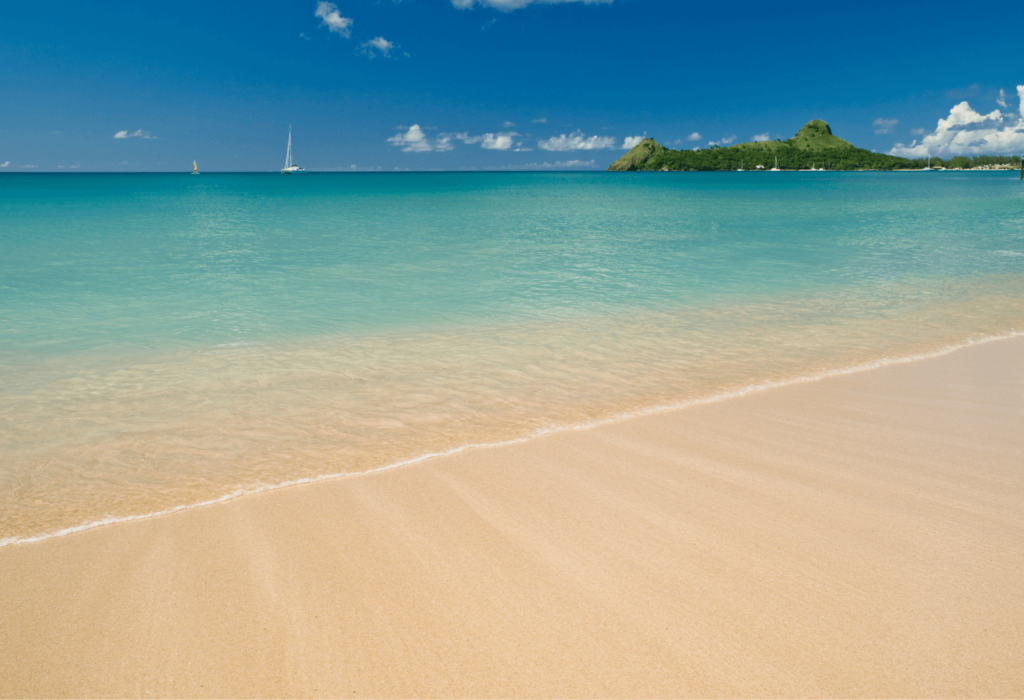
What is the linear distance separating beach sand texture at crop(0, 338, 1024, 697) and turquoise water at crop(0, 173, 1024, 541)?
84 centimetres

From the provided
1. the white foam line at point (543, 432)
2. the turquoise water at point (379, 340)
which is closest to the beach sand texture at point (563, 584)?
the white foam line at point (543, 432)

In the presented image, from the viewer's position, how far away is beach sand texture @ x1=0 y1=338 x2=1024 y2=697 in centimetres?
251

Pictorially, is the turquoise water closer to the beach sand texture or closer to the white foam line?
the white foam line

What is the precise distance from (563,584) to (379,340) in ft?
20.9

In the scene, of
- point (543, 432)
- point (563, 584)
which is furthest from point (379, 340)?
point (563, 584)

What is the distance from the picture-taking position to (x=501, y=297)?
12203 millimetres

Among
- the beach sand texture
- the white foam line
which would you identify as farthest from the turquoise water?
the beach sand texture

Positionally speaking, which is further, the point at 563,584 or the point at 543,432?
the point at 543,432

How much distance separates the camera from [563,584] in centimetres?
306

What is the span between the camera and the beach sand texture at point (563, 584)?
2.51 m

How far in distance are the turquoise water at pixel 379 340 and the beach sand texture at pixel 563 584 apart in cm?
A: 84

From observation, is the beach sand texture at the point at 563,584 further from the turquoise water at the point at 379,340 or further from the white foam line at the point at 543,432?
the turquoise water at the point at 379,340

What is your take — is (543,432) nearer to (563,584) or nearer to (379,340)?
(563,584)

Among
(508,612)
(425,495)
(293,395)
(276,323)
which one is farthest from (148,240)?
(508,612)
